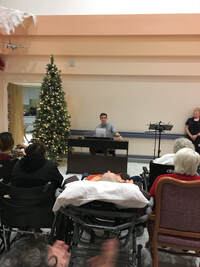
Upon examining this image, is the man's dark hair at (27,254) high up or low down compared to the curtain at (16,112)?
down

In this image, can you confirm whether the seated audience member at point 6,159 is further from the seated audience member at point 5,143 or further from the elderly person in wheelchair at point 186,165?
the elderly person in wheelchair at point 186,165

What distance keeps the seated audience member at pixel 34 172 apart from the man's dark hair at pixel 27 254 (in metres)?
0.61

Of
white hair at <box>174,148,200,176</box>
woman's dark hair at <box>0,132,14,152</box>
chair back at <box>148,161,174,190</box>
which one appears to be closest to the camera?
white hair at <box>174,148,200,176</box>

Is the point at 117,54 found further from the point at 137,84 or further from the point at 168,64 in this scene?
the point at 168,64

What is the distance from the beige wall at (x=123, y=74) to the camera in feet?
17.9

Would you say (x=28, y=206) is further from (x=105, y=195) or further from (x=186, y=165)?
(x=186, y=165)

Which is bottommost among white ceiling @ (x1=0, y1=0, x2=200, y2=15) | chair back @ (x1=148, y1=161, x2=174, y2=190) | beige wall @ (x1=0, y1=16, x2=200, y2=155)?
chair back @ (x1=148, y1=161, x2=174, y2=190)

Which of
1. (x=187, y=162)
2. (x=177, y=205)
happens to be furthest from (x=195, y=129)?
(x=177, y=205)

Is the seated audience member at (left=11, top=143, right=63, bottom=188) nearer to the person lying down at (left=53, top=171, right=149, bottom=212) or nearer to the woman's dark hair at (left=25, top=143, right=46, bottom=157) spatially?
the woman's dark hair at (left=25, top=143, right=46, bottom=157)

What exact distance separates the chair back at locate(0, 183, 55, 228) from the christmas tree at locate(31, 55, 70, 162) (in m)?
3.40

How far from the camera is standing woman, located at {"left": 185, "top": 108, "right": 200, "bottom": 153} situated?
5359 mm

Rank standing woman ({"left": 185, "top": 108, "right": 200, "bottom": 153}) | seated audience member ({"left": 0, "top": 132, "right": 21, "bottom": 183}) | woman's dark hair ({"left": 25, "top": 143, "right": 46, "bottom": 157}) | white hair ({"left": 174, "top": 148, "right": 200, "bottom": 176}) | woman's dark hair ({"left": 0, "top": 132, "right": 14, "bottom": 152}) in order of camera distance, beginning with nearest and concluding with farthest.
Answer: white hair ({"left": 174, "top": 148, "right": 200, "bottom": 176})
woman's dark hair ({"left": 25, "top": 143, "right": 46, "bottom": 157})
seated audience member ({"left": 0, "top": 132, "right": 21, "bottom": 183})
woman's dark hair ({"left": 0, "top": 132, "right": 14, "bottom": 152})
standing woman ({"left": 185, "top": 108, "right": 200, "bottom": 153})

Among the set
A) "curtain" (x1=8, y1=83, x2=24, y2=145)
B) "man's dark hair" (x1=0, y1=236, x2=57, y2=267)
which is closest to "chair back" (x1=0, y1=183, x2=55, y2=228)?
"man's dark hair" (x1=0, y1=236, x2=57, y2=267)

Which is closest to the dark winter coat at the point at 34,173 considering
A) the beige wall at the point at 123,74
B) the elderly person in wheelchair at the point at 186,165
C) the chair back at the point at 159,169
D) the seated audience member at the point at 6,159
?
the seated audience member at the point at 6,159
